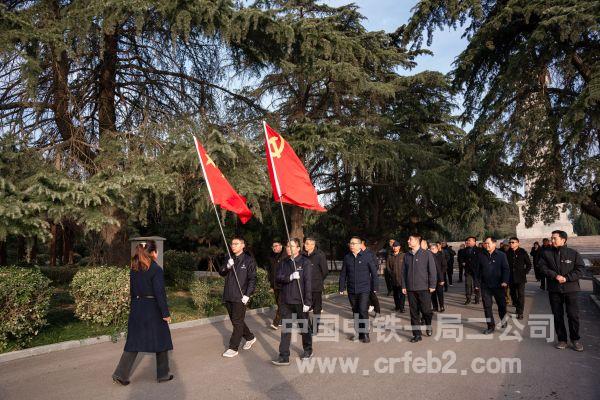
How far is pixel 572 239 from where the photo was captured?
151 ft


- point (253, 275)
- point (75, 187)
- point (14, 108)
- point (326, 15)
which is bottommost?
point (253, 275)

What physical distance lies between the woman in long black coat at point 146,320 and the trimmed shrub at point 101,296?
3723mm

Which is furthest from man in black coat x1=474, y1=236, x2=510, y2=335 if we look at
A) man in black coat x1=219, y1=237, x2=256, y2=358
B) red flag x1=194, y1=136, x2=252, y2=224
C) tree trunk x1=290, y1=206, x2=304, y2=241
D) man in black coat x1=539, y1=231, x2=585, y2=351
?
tree trunk x1=290, y1=206, x2=304, y2=241

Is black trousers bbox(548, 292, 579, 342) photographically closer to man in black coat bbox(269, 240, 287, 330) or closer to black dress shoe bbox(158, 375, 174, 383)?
man in black coat bbox(269, 240, 287, 330)

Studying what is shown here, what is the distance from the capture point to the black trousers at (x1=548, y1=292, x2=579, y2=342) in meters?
7.20

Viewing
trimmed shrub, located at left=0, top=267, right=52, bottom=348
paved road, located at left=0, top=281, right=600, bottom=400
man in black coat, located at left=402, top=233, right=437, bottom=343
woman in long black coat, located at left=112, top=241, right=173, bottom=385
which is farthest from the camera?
man in black coat, located at left=402, top=233, right=437, bottom=343

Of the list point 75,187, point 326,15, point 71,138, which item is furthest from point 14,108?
point 326,15

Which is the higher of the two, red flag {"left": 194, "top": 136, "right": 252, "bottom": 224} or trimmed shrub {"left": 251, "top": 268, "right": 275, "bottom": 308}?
red flag {"left": 194, "top": 136, "right": 252, "bottom": 224}

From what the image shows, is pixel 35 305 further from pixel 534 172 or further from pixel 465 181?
pixel 534 172

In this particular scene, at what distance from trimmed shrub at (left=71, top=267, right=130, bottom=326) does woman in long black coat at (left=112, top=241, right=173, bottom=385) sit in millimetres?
3723

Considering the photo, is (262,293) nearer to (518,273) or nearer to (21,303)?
(21,303)

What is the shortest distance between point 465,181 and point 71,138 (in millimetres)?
13209

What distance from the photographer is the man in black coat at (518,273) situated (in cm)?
1093

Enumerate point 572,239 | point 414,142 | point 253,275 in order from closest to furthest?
point 253,275, point 414,142, point 572,239
